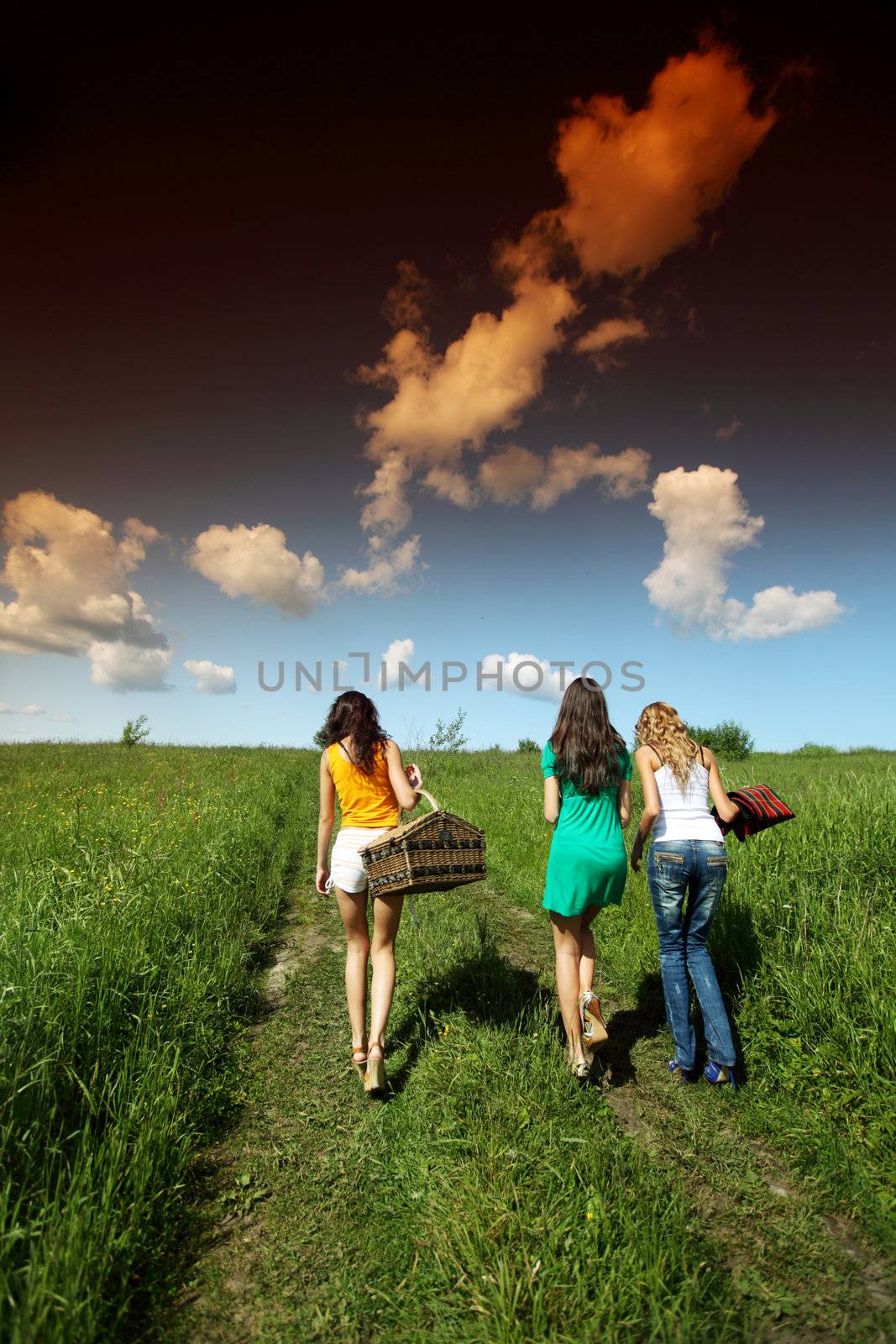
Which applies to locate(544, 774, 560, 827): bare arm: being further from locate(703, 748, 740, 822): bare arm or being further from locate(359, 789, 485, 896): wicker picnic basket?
locate(703, 748, 740, 822): bare arm

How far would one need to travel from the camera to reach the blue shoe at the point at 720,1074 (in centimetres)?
416

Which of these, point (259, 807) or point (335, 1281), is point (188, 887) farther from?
point (259, 807)

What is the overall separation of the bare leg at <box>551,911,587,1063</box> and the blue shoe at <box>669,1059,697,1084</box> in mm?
700

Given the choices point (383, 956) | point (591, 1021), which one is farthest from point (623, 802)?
point (383, 956)

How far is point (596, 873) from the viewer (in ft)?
13.9

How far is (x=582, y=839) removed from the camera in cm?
428

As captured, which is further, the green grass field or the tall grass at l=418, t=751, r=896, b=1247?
the tall grass at l=418, t=751, r=896, b=1247

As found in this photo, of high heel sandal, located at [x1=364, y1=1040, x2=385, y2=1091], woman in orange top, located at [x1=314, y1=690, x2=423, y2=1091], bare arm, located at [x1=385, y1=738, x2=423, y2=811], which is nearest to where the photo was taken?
high heel sandal, located at [x1=364, y1=1040, x2=385, y2=1091]

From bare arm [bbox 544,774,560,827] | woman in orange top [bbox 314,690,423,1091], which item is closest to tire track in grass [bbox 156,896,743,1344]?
woman in orange top [bbox 314,690,423,1091]

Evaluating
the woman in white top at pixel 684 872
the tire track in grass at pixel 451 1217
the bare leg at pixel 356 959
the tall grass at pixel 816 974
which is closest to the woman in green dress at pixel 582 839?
the woman in white top at pixel 684 872

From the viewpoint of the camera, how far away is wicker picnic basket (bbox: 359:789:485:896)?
3.76 m

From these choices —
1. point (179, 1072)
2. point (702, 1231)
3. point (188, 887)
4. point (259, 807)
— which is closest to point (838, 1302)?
point (702, 1231)

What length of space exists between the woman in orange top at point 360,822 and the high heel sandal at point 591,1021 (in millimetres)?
1276

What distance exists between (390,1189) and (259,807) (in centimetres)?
1024
